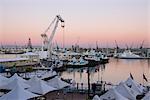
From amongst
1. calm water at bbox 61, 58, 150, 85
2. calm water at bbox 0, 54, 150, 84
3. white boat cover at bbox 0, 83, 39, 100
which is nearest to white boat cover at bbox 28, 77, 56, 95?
white boat cover at bbox 0, 83, 39, 100

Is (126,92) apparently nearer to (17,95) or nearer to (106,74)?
Result: (17,95)

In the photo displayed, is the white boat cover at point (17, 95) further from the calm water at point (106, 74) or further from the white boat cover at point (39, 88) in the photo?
the calm water at point (106, 74)

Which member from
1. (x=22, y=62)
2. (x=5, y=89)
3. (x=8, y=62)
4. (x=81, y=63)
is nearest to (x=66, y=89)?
(x=5, y=89)

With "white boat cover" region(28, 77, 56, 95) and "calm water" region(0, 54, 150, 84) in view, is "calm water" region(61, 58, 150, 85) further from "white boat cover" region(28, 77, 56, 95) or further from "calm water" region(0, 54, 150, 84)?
"white boat cover" region(28, 77, 56, 95)

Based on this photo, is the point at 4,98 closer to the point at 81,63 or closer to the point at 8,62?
the point at 8,62

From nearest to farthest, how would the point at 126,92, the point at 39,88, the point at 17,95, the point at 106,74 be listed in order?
1. the point at 17,95
2. the point at 126,92
3. the point at 39,88
4. the point at 106,74

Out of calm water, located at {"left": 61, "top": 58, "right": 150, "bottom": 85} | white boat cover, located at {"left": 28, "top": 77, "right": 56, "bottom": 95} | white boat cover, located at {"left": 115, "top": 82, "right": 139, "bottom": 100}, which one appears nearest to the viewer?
white boat cover, located at {"left": 115, "top": 82, "right": 139, "bottom": 100}

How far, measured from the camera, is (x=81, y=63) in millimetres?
21203

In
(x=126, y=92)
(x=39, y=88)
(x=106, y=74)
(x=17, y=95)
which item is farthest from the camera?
(x=106, y=74)

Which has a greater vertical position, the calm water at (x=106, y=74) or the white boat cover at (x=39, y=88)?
the white boat cover at (x=39, y=88)

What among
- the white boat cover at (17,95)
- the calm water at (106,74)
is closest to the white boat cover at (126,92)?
the white boat cover at (17,95)

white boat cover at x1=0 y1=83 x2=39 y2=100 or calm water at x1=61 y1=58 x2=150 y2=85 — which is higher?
white boat cover at x1=0 y1=83 x2=39 y2=100

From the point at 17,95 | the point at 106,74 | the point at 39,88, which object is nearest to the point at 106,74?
the point at 106,74

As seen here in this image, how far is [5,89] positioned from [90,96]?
1.65 metres
